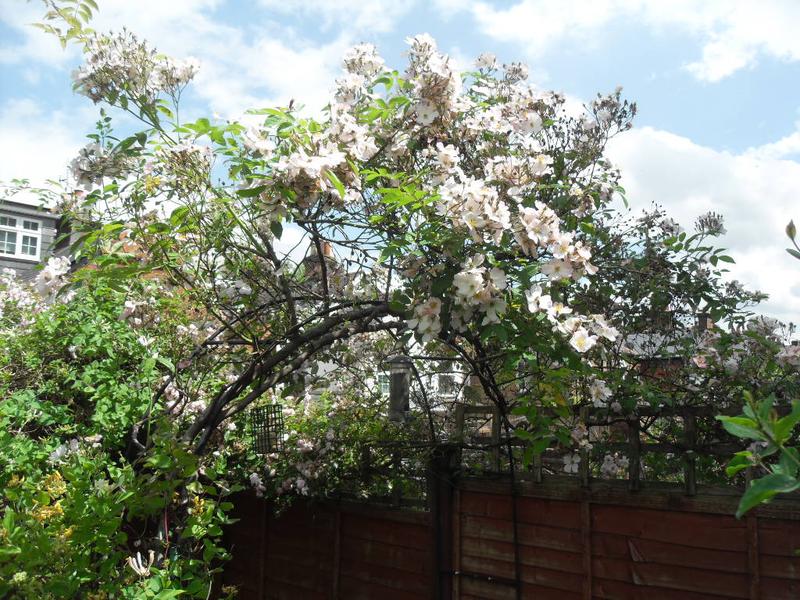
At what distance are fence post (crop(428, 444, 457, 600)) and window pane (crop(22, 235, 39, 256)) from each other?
14.4 m

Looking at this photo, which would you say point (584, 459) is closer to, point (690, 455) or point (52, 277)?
point (690, 455)

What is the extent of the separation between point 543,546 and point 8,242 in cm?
1498

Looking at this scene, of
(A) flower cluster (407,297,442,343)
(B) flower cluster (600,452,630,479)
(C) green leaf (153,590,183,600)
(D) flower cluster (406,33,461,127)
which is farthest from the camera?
(B) flower cluster (600,452,630,479)

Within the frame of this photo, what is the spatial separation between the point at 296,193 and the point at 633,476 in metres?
1.98

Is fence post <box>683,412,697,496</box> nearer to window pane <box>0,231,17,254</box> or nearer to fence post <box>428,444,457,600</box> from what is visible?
fence post <box>428,444,457,600</box>

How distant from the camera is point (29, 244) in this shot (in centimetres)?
1558

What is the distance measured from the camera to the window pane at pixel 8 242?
49.1 feet

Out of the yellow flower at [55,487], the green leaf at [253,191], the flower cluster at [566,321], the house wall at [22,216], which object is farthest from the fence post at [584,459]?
the house wall at [22,216]

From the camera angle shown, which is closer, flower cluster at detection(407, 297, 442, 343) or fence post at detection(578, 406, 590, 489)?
flower cluster at detection(407, 297, 442, 343)

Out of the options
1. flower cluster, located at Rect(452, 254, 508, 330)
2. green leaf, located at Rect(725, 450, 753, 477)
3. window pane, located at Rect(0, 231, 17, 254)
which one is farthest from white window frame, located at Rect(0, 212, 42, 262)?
green leaf, located at Rect(725, 450, 753, 477)

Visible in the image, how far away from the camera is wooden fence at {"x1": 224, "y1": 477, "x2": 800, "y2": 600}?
9.43ft

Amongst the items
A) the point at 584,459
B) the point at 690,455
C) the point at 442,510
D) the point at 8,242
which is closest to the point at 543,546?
the point at 584,459

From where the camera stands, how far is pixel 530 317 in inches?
103

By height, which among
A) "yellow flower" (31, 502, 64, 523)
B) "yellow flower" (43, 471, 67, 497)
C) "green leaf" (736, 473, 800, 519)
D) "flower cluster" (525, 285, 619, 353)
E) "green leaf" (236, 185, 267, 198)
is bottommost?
"yellow flower" (31, 502, 64, 523)
